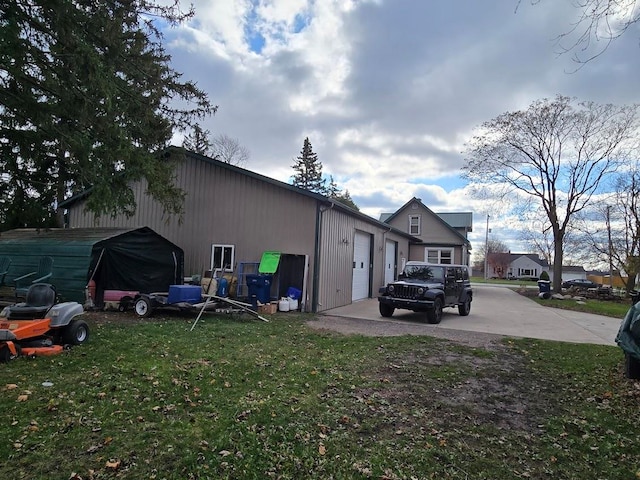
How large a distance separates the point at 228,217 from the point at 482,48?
1003cm

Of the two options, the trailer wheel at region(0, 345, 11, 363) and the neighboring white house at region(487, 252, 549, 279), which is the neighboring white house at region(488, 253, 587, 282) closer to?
the neighboring white house at region(487, 252, 549, 279)

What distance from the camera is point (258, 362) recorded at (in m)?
5.97

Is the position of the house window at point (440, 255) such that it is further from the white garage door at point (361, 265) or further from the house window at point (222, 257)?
the house window at point (222, 257)

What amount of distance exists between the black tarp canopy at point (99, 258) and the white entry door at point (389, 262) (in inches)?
400

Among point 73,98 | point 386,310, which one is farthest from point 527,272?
point 73,98

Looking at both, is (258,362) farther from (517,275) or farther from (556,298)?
(517,275)

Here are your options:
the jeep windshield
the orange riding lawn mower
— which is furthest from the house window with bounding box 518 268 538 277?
the orange riding lawn mower

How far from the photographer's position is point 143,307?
34.5 feet

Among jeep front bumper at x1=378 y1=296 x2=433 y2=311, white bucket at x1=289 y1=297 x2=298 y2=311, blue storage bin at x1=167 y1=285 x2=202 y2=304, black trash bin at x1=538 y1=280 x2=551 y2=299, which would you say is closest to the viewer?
blue storage bin at x1=167 y1=285 x2=202 y2=304

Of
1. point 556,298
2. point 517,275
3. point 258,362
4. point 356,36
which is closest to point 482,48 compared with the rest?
point 356,36

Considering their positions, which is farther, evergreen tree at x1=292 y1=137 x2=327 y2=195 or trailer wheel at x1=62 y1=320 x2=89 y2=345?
evergreen tree at x1=292 y1=137 x2=327 y2=195

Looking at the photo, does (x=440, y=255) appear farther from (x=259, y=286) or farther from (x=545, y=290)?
(x=259, y=286)

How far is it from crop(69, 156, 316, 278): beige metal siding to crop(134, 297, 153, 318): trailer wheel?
150 inches

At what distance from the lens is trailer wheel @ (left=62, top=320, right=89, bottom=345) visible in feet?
21.1
